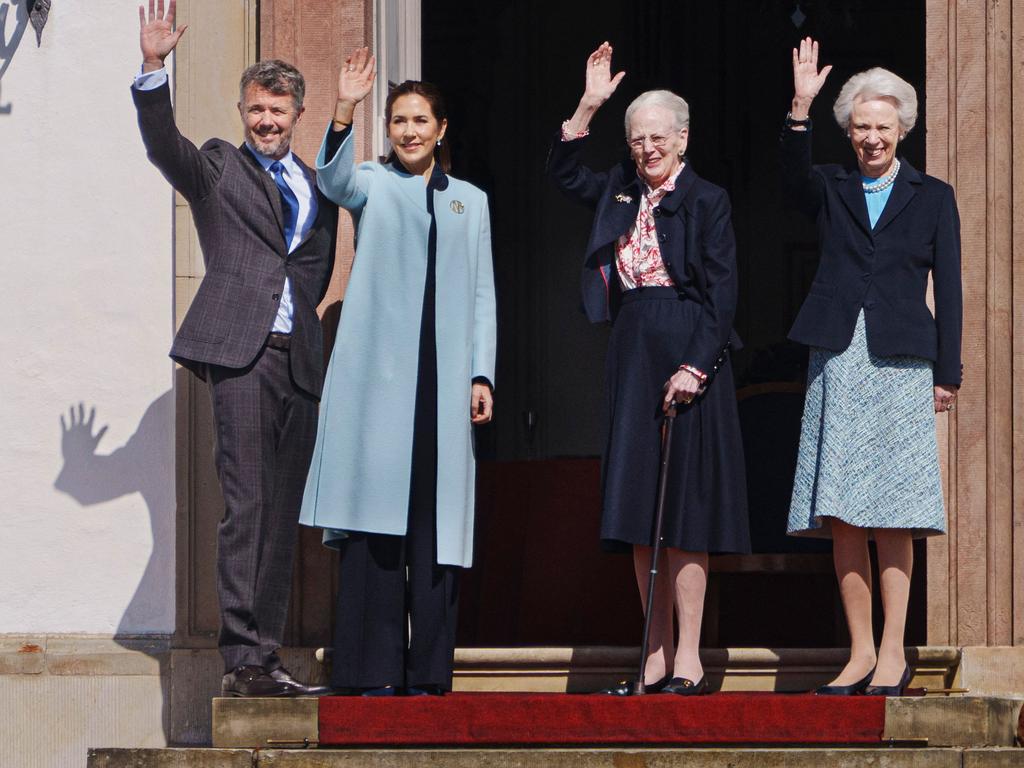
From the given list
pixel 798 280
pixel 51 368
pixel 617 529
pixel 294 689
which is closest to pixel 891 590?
pixel 617 529

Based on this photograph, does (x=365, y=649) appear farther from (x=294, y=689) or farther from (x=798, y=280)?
(x=798, y=280)

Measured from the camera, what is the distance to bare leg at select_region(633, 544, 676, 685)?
6.37 metres

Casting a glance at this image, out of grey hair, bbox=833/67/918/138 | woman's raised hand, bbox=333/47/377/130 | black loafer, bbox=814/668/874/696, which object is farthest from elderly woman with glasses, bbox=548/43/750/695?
woman's raised hand, bbox=333/47/377/130

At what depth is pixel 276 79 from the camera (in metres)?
6.46

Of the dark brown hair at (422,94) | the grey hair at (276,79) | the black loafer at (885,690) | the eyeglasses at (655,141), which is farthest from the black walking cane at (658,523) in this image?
the grey hair at (276,79)

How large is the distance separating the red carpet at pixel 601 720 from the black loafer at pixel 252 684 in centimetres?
28

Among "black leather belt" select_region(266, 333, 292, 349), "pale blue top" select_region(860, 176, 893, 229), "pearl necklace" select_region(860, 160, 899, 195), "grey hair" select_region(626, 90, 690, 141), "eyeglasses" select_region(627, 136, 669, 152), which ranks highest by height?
→ "grey hair" select_region(626, 90, 690, 141)

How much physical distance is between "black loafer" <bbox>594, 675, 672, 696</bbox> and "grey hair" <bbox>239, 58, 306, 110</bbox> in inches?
82.8

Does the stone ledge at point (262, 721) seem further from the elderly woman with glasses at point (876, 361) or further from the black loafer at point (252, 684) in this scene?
the elderly woman with glasses at point (876, 361)

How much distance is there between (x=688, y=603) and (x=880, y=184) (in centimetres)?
147

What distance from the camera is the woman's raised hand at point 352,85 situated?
248 inches

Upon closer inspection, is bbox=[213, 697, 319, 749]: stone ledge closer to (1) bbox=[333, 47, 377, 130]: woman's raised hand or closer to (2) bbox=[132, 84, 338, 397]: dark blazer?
(2) bbox=[132, 84, 338, 397]: dark blazer

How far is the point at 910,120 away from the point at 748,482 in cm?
197

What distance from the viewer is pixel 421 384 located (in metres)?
6.46
